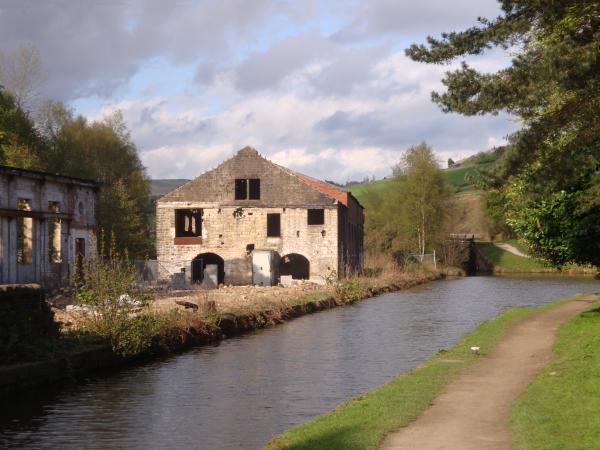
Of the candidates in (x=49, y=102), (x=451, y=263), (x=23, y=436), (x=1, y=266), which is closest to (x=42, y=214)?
(x=1, y=266)

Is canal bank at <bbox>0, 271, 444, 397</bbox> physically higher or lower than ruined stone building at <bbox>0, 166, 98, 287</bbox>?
lower

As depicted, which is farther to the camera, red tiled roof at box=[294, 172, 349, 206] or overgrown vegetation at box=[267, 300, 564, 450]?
red tiled roof at box=[294, 172, 349, 206]

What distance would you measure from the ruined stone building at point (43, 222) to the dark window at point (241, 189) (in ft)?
44.8

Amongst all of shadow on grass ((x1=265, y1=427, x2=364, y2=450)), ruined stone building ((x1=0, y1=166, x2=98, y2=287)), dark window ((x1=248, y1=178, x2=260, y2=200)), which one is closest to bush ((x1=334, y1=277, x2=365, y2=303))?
dark window ((x1=248, y1=178, x2=260, y2=200))

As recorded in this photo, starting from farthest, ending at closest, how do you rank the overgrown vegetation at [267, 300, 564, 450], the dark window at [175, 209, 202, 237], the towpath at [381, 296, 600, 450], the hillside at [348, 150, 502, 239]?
1. the hillside at [348, 150, 502, 239]
2. the dark window at [175, 209, 202, 237]
3. the overgrown vegetation at [267, 300, 564, 450]
4. the towpath at [381, 296, 600, 450]

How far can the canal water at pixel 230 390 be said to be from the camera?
1315 cm

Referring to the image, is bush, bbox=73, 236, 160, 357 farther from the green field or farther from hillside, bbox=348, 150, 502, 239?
hillside, bbox=348, 150, 502, 239

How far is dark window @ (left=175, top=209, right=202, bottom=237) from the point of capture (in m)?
53.8

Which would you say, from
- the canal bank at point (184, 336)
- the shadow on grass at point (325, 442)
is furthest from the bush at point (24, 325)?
the shadow on grass at point (325, 442)

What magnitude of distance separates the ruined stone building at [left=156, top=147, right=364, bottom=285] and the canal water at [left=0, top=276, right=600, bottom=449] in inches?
850

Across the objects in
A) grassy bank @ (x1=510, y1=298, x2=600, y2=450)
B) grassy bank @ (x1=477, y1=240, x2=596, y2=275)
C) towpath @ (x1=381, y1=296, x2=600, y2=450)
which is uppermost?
grassy bank @ (x1=477, y1=240, x2=596, y2=275)

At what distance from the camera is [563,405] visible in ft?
38.8

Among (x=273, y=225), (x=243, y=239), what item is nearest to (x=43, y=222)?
(x=243, y=239)

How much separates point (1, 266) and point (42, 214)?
352cm
